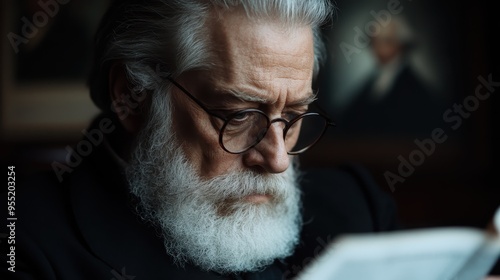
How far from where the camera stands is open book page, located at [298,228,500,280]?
0.96 metres

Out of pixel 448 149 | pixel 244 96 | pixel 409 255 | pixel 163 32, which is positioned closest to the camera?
pixel 409 255

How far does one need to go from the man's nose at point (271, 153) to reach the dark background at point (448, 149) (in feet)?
6.43

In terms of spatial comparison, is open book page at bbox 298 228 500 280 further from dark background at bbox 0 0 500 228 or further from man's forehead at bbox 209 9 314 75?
dark background at bbox 0 0 500 228

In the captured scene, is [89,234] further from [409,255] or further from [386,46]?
[386,46]

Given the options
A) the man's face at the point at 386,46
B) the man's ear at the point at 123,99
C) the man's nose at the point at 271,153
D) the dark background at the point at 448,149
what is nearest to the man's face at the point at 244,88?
the man's nose at the point at 271,153

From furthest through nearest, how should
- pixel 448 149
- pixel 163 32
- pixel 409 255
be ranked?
pixel 448 149 < pixel 163 32 < pixel 409 255

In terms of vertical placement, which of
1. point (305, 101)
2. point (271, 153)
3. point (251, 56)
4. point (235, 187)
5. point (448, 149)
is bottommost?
point (448, 149)

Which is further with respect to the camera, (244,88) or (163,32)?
(163,32)

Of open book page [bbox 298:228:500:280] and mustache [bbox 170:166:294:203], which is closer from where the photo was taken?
open book page [bbox 298:228:500:280]

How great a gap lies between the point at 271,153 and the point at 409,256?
707 millimetres

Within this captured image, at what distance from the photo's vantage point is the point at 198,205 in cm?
175

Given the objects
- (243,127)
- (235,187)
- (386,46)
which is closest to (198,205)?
(235,187)

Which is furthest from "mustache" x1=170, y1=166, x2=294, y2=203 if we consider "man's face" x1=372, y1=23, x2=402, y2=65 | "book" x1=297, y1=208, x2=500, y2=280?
"man's face" x1=372, y1=23, x2=402, y2=65

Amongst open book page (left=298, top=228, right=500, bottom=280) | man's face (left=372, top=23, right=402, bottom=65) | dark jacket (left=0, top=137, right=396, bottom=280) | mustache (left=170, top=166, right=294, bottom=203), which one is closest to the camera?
open book page (left=298, top=228, right=500, bottom=280)
